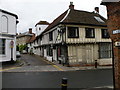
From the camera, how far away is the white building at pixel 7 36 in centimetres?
1742

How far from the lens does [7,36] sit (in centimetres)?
1805

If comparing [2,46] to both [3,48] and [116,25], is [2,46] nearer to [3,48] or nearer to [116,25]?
[3,48]

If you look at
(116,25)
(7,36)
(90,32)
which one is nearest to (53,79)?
(116,25)

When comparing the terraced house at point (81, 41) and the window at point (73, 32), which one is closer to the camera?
the terraced house at point (81, 41)

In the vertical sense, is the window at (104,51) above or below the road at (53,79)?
above

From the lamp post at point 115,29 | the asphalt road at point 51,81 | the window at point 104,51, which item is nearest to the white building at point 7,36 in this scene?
the asphalt road at point 51,81

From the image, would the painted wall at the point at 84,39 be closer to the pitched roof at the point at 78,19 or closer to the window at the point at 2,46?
the pitched roof at the point at 78,19

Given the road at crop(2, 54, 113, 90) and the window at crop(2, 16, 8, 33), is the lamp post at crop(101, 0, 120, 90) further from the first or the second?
the window at crop(2, 16, 8, 33)

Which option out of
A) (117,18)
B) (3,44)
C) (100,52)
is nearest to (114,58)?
(117,18)

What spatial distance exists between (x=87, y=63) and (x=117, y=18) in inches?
528

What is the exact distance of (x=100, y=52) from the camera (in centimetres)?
1938

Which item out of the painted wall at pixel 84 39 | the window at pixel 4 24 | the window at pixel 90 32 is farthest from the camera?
the window at pixel 90 32

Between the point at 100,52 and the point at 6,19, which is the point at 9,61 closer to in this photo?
the point at 6,19

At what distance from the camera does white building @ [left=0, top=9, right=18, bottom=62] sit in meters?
17.4
